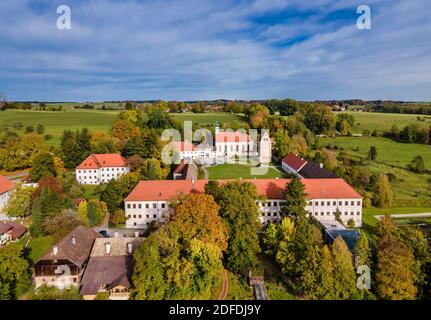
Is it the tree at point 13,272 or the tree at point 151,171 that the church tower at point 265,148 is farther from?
the tree at point 13,272

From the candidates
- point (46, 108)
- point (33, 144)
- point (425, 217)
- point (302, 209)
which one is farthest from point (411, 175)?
point (46, 108)

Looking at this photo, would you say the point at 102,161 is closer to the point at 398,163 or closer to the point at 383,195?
the point at 383,195

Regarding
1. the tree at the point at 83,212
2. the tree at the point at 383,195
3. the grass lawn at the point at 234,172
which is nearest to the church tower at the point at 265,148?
the grass lawn at the point at 234,172

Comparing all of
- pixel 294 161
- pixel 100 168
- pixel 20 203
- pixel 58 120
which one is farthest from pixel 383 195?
pixel 58 120

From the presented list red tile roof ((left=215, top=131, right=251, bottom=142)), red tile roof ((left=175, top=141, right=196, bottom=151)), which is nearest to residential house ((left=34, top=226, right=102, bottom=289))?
red tile roof ((left=175, top=141, right=196, bottom=151))

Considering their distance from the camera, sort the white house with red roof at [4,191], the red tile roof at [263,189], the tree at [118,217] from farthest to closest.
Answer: the white house with red roof at [4,191] → the red tile roof at [263,189] → the tree at [118,217]
